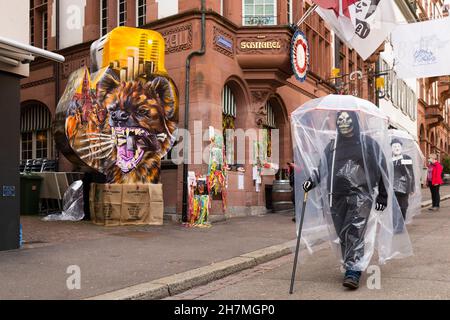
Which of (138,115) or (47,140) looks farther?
(47,140)

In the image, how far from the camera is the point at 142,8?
16094 mm

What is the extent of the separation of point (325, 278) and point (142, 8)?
1173cm

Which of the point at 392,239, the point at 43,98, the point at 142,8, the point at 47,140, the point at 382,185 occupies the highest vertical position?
the point at 142,8

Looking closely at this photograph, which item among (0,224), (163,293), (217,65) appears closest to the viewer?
(163,293)

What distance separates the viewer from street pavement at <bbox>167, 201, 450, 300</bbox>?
584 cm

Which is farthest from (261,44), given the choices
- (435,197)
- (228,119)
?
(435,197)

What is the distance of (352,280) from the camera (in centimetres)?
600

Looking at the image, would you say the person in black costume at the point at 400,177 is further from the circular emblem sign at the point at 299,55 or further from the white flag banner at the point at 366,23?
the circular emblem sign at the point at 299,55

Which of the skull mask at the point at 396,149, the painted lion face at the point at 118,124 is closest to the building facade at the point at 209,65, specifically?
the painted lion face at the point at 118,124

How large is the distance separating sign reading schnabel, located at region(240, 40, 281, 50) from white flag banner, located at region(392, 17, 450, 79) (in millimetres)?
3801

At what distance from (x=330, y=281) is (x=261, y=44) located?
9.87m

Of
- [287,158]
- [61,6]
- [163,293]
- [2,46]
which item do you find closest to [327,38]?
[287,158]

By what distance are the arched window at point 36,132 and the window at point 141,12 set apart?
17.7ft

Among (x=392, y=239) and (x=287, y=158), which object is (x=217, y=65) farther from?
(x=392, y=239)
